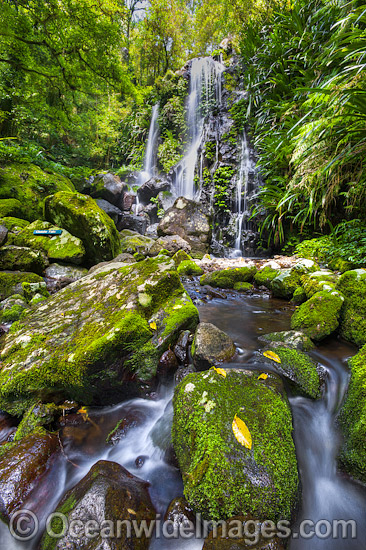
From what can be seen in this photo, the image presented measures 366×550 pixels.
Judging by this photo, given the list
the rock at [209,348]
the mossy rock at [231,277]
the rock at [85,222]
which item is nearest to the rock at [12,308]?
the rock at [85,222]

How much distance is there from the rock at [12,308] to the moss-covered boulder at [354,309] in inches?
180

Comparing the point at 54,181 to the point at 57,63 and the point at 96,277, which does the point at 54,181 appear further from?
the point at 96,277

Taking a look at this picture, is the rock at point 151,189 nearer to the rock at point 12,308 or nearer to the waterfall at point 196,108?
the waterfall at point 196,108

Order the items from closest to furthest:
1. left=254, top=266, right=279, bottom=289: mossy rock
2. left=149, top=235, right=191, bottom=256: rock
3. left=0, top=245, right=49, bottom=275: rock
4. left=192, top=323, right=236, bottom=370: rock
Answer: left=192, top=323, right=236, bottom=370: rock, left=254, top=266, right=279, bottom=289: mossy rock, left=0, top=245, right=49, bottom=275: rock, left=149, top=235, right=191, bottom=256: rock

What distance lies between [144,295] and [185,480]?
174cm

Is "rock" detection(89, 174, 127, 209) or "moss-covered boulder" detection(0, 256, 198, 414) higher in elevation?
"rock" detection(89, 174, 127, 209)

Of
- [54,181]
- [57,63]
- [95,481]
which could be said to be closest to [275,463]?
[95,481]

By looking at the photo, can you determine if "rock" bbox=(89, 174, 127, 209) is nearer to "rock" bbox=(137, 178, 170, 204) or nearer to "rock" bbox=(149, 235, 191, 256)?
"rock" bbox=(137, 178, 170, 204)

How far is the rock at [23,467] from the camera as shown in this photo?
52.3 inches

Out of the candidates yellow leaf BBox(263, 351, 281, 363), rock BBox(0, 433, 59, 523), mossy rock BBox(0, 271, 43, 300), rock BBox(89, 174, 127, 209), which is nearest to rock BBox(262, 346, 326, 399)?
yellow leaf BBox(263, 351, 281, 363)

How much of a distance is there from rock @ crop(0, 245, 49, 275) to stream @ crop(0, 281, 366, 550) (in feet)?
15.4

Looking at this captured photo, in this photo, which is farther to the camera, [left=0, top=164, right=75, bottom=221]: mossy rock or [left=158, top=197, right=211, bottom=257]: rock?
[left=158, top=197, right=211, bottom=257]: rock

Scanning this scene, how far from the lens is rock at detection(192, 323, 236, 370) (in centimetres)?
212

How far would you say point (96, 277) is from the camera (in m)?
3.33
